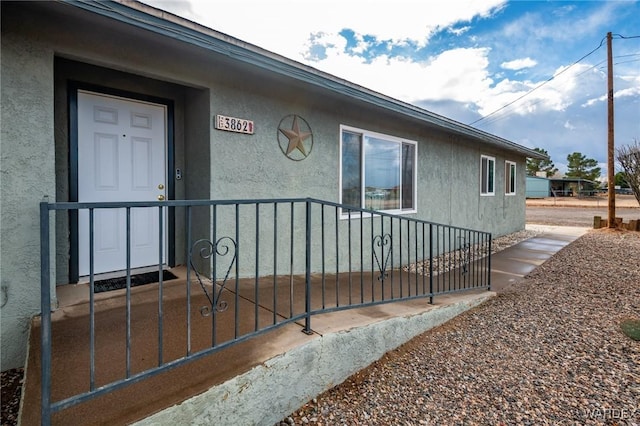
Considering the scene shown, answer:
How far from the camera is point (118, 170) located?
11.9 feet

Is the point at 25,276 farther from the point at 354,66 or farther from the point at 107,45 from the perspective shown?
the point at 354,66

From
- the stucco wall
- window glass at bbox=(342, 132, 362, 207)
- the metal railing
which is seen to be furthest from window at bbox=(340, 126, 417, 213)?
the stucco wall

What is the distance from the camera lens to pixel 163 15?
2.84 metres

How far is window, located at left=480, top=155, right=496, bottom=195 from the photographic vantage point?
9.32 m

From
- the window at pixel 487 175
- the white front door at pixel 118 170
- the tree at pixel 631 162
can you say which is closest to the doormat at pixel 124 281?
the white front door at pixel 118 170

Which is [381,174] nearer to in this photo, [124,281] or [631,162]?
[124,281]

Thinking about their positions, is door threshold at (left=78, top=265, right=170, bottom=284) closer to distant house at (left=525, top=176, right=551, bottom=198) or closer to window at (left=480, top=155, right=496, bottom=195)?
window at (left=480, top=155, right=496, bottom=195)

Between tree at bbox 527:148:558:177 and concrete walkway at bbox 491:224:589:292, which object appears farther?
tree at bbox 527:148:558:177

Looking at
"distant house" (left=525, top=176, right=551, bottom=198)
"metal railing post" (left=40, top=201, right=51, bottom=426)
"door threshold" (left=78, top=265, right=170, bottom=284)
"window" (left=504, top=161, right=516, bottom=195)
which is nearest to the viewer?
"metal railing post" (left=40, top=201, right=51, bottom=426)

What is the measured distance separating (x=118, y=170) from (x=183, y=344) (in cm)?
234

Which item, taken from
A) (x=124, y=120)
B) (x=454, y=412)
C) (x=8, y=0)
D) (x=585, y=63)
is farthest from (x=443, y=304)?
(x=585, y=63)

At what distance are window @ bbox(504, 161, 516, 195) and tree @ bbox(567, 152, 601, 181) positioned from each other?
46332mm

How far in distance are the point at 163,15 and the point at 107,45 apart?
66 centimetres

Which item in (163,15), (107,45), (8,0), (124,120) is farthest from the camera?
(124,120)
